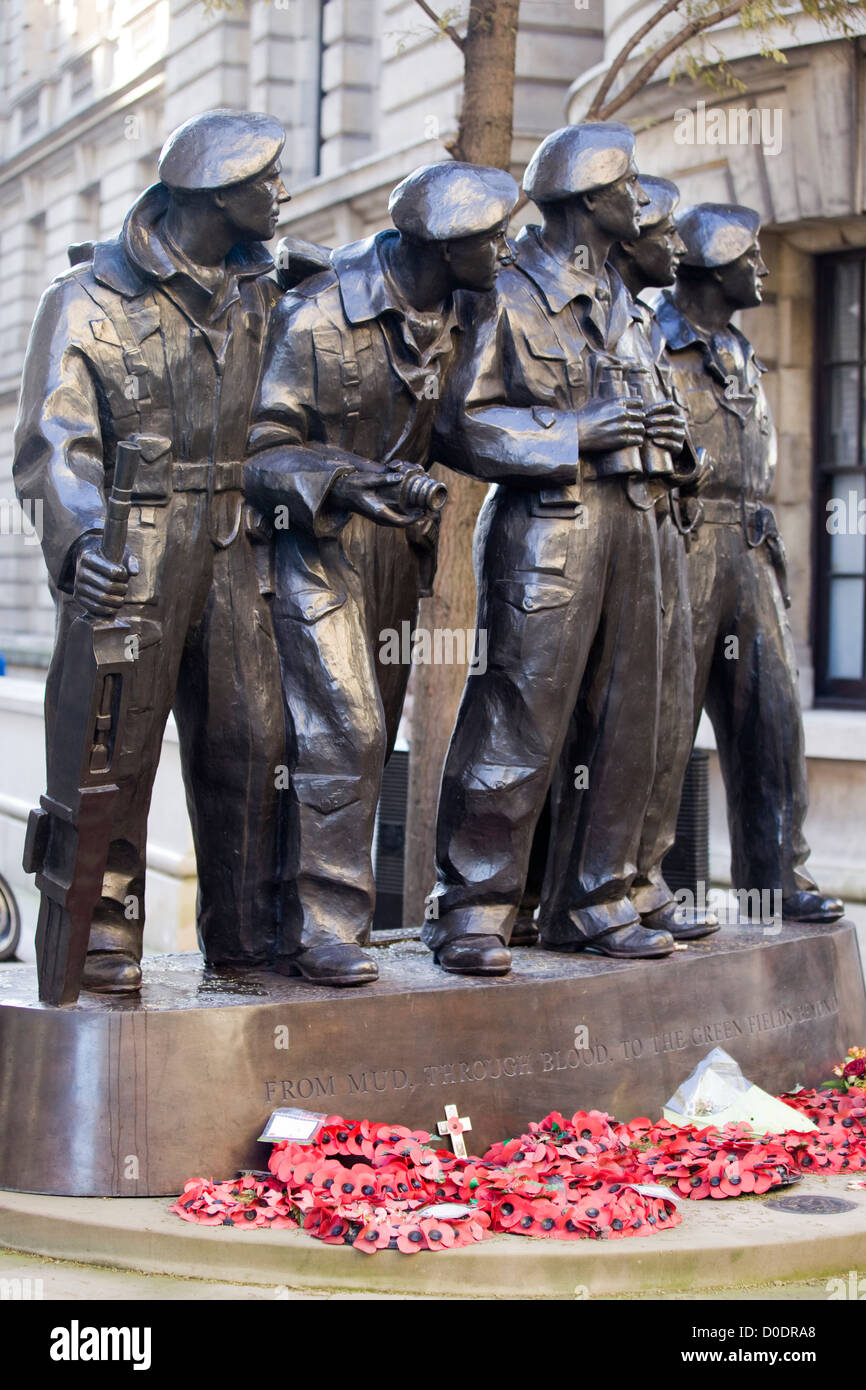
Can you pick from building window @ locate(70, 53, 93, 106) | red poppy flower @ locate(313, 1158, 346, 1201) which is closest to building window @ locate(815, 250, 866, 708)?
red poppy flower @ locate(313, 1158, 346, 1201)

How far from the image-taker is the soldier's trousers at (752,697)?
21.7 ft

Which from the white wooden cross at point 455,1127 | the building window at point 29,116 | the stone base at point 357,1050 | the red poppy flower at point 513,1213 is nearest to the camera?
the red poppy flower at point 513,1213

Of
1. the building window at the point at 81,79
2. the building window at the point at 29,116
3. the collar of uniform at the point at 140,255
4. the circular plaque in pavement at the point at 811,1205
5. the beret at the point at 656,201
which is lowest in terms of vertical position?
the circular plaque in pavement at the point at 811,1205

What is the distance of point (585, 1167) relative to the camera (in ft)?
16.4

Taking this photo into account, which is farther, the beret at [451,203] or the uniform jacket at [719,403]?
the uniform jacket at [719,403]

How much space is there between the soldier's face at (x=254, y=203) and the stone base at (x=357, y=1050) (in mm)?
2130

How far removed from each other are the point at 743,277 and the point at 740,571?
1039mm

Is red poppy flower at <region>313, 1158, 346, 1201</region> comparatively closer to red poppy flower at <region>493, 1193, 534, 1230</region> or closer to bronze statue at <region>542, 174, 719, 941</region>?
red poppy flower at <region>493, 1193, 534, 1230</region>

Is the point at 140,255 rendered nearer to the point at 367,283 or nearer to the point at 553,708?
the point at 367,283

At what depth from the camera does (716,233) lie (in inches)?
257

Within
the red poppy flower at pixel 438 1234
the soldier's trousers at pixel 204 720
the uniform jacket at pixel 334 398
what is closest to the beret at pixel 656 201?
the uniform jacket at pixel 334 398

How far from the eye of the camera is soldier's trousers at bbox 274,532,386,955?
5.39 meters

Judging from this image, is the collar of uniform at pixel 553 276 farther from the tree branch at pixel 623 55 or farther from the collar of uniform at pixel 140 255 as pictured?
the tree branch at pixel 623 55

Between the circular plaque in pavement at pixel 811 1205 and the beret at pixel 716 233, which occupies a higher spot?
the beret at pixel 716 233
